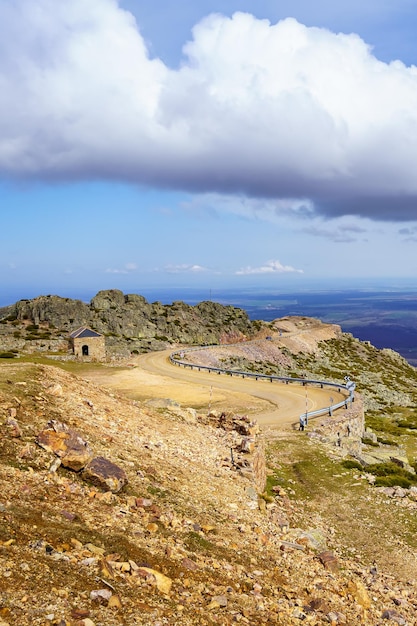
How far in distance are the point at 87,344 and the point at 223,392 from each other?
32.2 m

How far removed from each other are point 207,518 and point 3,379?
1124 centimetres

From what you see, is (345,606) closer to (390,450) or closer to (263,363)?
(390,450)

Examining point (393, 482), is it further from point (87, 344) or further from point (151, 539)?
point (87, 344)

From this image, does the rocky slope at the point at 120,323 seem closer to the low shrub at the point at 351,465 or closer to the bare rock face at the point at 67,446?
the low shrub at the point at 351,465

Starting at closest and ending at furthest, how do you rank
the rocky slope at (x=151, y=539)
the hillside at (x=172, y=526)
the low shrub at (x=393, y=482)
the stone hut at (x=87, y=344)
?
the rocky slope at (x=151, y=539) → the hillside at (x=172, y=526) → the low shrub at (x=393, y=482) → the stone hut at (x=87, y=344)

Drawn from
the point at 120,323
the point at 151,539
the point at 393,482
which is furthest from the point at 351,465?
the point at 120,323

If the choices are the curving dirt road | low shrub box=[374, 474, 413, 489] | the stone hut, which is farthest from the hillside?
the stone hut

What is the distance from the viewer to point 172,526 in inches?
546

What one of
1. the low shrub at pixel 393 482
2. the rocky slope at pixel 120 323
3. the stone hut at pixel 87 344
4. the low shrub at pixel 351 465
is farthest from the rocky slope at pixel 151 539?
the rocky slope at pixel 120 323

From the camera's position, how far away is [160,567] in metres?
11.0

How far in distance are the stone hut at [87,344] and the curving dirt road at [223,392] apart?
32.2ft

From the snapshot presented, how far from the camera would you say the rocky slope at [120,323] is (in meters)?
89.9

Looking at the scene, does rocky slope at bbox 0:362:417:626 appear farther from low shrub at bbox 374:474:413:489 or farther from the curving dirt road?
the curving dirt road

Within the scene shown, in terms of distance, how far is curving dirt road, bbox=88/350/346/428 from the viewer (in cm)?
4494
